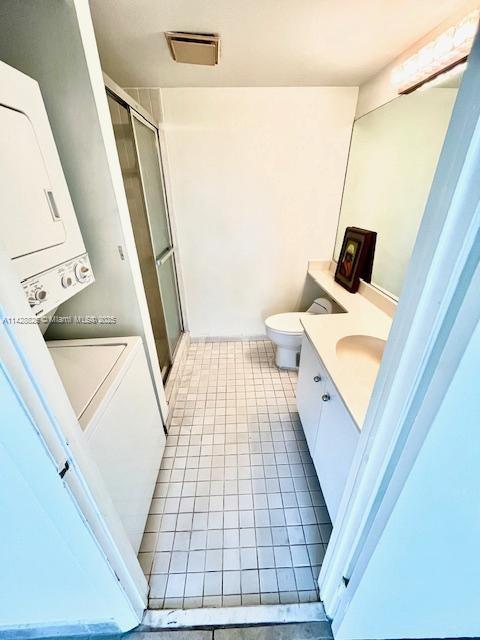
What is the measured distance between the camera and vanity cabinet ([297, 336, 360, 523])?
946mm

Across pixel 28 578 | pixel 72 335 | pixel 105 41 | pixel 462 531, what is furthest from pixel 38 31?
pixel 462 531

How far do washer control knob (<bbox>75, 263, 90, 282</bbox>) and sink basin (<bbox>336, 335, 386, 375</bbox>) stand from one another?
1.19 metres

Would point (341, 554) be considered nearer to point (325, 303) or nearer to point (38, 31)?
point (325, 303)

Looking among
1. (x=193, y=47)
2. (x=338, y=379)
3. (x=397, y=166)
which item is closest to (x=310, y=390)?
(x=338, y=379)

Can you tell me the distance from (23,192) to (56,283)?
0.93ft

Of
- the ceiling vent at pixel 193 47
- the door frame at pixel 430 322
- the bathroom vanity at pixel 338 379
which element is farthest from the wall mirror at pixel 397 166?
the door frame at pixel 430 322

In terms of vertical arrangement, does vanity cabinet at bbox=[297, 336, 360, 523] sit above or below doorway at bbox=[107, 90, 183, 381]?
below

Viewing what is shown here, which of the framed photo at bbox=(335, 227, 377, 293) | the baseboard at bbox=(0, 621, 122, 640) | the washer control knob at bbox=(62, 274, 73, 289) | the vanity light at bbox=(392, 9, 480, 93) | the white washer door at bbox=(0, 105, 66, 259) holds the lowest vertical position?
the baseboard at bbox=(0, 621, 122, 640)

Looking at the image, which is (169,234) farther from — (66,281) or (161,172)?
(66,281)

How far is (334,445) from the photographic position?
1051mm

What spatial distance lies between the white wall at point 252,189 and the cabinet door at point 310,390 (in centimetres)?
130

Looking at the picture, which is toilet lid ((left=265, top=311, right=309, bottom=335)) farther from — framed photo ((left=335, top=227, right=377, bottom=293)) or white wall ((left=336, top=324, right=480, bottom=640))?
white wall ((left=336, top=324, right=480, bottom=640))

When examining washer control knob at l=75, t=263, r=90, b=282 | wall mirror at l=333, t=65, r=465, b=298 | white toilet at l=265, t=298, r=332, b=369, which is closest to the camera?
washer control knob at l=75, t=263, r=90, b=282

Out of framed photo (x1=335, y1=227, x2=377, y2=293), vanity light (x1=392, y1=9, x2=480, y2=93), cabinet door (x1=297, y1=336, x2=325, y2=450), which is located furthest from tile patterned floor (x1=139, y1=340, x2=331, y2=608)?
vanity light (x1=392, y1=9, x2=480, y2=93)
